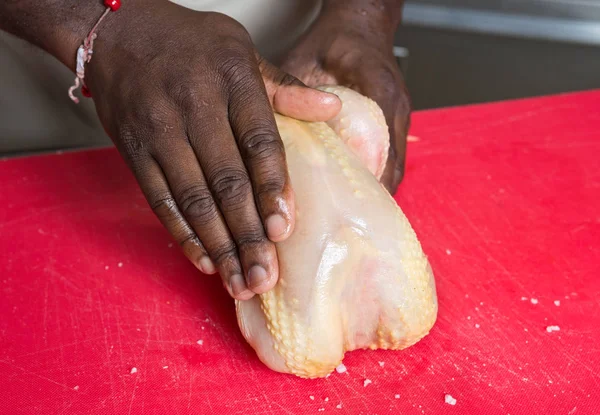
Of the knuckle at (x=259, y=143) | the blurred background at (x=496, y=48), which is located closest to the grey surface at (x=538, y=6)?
the blurred background at (x=496, y=48)

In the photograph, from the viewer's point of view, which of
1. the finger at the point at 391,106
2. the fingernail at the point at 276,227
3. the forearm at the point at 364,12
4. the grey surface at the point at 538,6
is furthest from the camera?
the grey surface at the point at 538,6

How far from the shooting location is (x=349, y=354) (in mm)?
1069

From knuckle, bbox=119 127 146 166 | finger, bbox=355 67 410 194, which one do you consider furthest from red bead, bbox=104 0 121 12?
finger, bbox=355 67 410 194

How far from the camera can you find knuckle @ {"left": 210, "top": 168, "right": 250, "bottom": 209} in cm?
94

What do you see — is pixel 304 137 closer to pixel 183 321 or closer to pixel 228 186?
pixel 228 186

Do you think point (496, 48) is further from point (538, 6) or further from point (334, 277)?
point (334, 277)

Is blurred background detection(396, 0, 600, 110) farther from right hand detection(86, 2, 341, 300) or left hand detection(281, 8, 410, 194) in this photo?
right hand detection(86, 2, 341, 300)

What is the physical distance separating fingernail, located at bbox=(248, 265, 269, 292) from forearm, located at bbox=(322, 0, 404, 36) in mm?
755

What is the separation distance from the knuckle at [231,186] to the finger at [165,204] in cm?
9

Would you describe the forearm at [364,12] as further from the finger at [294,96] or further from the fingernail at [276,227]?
the fingernail at [276,227]

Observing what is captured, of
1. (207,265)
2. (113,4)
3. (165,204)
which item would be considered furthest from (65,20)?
(207,265)

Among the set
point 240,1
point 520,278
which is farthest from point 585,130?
point 240,1

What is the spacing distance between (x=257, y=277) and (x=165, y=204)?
0.18m

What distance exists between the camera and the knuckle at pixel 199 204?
95 centimetres
